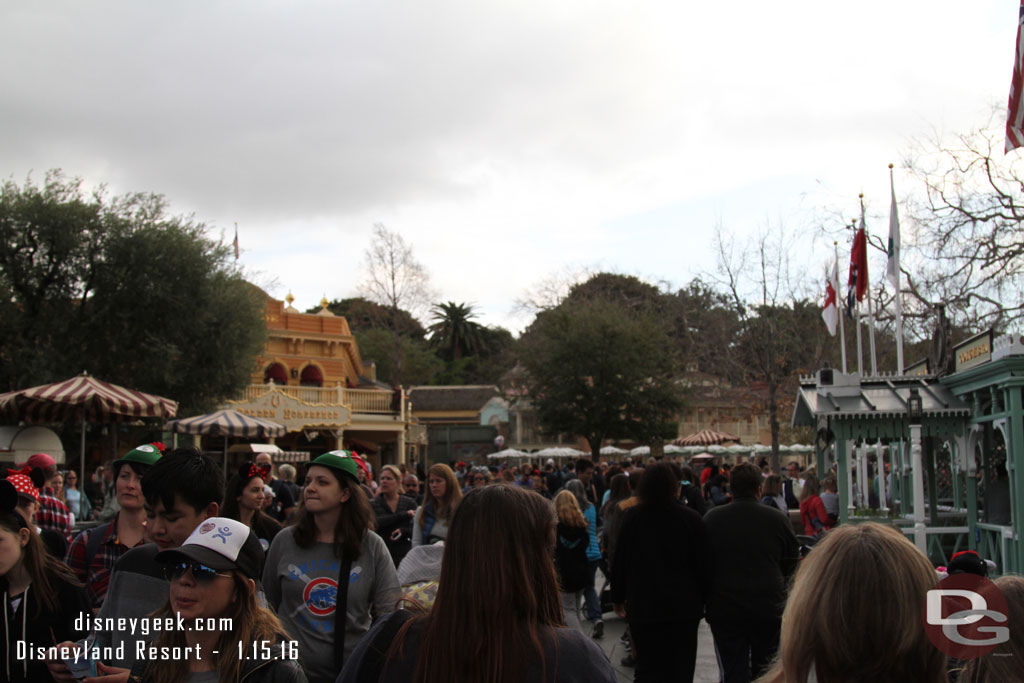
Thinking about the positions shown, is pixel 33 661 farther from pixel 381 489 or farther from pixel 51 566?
pixel 381 489

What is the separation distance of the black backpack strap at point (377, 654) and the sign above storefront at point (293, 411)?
35.8 meters

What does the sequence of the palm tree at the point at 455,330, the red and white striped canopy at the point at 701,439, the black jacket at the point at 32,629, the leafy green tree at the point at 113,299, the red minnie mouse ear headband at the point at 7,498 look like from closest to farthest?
the black jacket at the point at 32,629 → the red minnie mouse ear headband at the point at 7,498 → the leafy green tree at the point at 113,299 → the red and white striped canopy at the point at 701,439 → the palm tree at the point at 455,330

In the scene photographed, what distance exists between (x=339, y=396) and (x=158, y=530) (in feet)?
126

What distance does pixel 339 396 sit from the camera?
41562 millimetres

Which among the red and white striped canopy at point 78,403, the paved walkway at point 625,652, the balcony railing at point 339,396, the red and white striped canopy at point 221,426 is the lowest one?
the paved walkway at point 625,652

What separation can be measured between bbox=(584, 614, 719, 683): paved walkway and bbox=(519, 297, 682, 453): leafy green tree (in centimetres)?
2855

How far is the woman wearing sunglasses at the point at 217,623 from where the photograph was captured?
110 inches

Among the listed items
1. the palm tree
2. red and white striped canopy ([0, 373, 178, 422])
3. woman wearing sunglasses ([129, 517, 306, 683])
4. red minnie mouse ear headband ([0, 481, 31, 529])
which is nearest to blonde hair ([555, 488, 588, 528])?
red minnie mouse ear headband ([0, 481, 31, 529])

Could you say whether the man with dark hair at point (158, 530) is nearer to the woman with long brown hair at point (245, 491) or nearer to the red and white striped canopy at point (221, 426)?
the woman with long brown hair at point (245, 491)

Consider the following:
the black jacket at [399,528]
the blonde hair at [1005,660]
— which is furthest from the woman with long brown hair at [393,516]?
the blonde hair at [1005,660]

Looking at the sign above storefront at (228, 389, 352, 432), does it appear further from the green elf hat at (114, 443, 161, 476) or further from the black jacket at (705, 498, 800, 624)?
the green elf hat at (114, 443, 161, 476)

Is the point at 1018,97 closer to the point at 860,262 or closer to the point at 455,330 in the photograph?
the point at 860,262

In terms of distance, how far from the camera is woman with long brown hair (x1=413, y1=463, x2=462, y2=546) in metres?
7.27

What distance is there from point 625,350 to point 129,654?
38.2 meters
